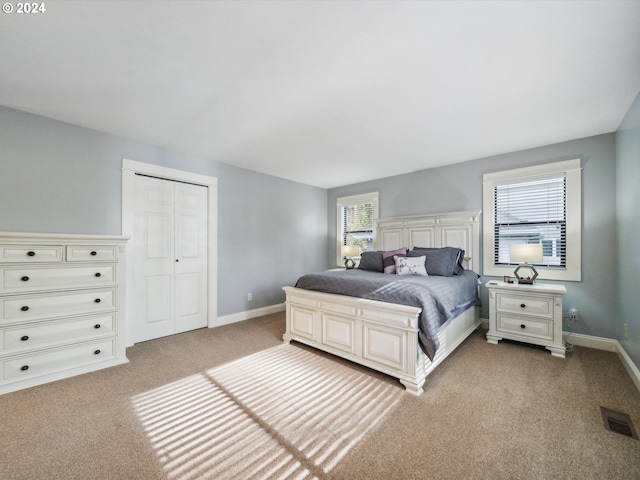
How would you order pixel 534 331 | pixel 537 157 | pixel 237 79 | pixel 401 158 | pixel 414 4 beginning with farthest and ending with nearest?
pixel 401 158 → pixel 537 157 → pixel 534 331 → pixel 237 79 → pixel 414 4

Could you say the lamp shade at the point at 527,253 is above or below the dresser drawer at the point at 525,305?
above

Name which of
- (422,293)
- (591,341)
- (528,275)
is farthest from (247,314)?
(591,341)

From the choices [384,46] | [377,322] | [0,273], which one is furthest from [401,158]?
[0,273]

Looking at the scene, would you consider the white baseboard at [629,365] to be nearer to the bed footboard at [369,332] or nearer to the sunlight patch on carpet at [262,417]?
the bed footboard at [369,332]

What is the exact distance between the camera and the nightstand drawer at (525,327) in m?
2.88

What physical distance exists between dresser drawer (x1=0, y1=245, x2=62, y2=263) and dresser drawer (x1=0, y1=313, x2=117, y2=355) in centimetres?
56

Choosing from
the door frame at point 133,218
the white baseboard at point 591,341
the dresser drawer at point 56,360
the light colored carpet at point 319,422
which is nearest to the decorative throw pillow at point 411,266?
the light colored carpet at point 319,422

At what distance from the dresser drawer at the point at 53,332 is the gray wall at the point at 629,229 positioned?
4845mm

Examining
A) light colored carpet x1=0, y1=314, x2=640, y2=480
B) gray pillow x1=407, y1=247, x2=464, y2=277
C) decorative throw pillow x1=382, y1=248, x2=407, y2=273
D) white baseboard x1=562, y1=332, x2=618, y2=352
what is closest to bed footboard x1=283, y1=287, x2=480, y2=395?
light colored carpet x1=0, y1=314, x2=640, y2=480

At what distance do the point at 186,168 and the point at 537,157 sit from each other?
4.67 m

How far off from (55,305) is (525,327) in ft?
15.7

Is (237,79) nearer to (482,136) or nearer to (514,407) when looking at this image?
(482,136)

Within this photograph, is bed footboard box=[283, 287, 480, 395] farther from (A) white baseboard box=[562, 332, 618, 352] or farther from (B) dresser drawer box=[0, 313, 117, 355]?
(B) dresser drawer box=[0, 313, 117, 355]

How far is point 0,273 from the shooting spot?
7.17 ft
